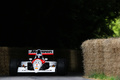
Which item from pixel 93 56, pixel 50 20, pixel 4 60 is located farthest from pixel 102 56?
pixel 50 20

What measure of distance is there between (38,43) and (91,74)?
933 centimetres

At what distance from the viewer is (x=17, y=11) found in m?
26.1

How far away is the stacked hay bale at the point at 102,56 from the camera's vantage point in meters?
Answer: 15.7

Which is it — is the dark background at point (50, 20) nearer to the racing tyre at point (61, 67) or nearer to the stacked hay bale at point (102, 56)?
the racing tyre at point (61, 67)

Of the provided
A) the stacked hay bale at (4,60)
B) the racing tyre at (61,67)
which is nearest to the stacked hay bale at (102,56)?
the racing tyre at (61,67)

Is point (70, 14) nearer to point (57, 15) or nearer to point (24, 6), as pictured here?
point (57, 15)

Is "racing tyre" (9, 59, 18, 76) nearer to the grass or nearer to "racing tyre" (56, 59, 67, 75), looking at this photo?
"racing tyre" (56, 59, 67, 75)

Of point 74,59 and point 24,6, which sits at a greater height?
point 24,6

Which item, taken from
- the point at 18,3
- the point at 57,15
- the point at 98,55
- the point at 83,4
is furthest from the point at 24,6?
the point at 98,55

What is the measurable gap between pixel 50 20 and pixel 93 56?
30.5ft

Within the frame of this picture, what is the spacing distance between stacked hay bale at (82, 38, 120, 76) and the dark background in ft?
27.2

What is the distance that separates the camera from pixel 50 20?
2675 cm

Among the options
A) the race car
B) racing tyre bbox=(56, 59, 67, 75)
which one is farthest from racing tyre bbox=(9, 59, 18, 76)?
racing tyre bbox=(56, 59, 67, 75)

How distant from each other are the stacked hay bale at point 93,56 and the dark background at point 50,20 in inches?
326
